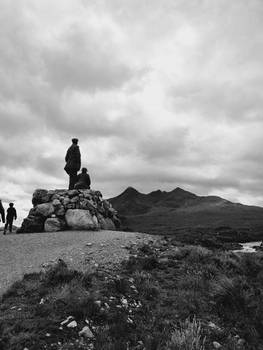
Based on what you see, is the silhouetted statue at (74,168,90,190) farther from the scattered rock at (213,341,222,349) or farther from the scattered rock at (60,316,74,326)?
the scattered rock at (213,341,222,349)

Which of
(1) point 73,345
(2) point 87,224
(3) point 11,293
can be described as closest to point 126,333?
(1) point 73,345

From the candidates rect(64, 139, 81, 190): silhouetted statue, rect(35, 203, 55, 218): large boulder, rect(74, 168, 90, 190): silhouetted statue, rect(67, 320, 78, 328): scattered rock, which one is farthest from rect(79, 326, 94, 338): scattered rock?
rect(74, 168, 90, 190): silhouetted statue

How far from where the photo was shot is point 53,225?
21266 millimetres

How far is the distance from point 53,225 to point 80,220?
5.72 ft

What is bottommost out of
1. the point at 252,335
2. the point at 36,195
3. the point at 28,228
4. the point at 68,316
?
the point at 252,335

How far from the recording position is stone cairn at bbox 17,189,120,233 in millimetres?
21438

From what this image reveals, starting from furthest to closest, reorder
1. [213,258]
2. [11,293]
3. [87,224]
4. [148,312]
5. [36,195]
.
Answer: [36,195] → [87,224] → [213,258] → [11,293] → [148,312]

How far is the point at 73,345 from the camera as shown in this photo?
6.87 meters

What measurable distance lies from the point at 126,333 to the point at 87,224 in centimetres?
1400

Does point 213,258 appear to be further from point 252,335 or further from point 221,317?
point 252,335

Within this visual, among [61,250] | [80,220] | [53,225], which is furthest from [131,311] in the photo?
[53,225]

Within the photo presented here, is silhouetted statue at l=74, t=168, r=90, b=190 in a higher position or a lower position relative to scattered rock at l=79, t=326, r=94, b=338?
higher

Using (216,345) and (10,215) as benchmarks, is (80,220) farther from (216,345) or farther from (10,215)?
(216,345)

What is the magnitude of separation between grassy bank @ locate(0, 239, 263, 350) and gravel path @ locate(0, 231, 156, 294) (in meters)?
1.31
